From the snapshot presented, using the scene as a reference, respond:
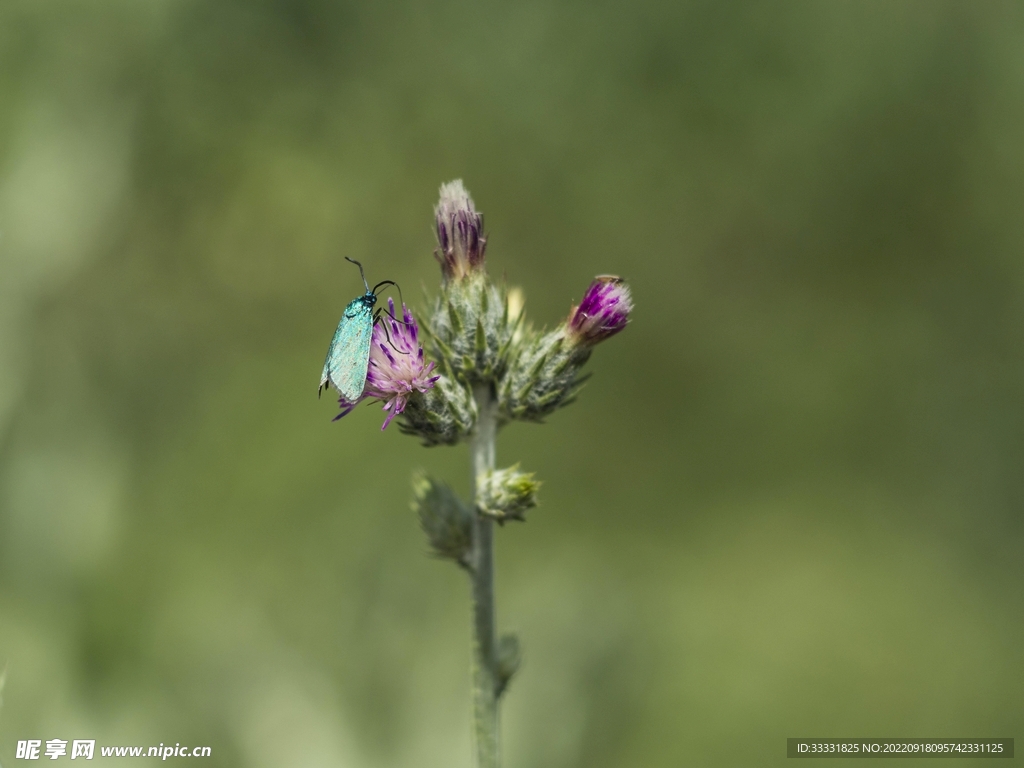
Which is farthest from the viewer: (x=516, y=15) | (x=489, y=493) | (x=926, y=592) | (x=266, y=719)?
(x=516, y=15)

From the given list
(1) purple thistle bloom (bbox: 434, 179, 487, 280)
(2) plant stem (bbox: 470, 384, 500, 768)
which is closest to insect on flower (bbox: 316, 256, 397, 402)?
(1) purple thistle bloom (bbox: 434, 179, 487, 280)

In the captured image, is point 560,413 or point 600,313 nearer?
point 600,313

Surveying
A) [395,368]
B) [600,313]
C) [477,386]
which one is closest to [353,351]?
[395,368]

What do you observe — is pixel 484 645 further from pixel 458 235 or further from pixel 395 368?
pixel 458 235

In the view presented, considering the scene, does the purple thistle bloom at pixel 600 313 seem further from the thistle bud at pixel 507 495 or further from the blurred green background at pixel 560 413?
the blurred green background at pixel 560 413

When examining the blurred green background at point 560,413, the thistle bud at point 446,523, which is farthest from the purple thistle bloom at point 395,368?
the blurred green background at point 560,413

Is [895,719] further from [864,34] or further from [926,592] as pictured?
[864,34]

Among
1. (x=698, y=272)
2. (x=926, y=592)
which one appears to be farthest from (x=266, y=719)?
(x=698, y=272)
